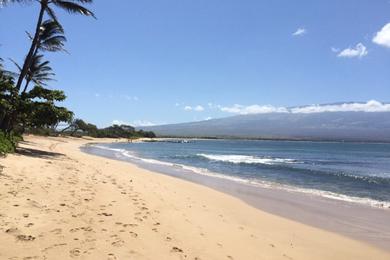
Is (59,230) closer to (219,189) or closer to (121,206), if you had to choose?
(121,206)

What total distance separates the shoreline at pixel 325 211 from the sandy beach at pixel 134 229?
59cm

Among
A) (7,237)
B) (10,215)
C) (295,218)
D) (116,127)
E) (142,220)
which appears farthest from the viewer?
Result: (116,127)

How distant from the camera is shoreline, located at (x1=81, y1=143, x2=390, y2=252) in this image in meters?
8.72

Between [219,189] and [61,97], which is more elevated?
[61,97]

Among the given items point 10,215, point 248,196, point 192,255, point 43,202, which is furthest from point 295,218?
point 10,215

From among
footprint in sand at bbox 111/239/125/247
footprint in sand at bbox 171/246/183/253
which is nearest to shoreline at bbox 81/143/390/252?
footprint in sand at bbox 171/246/183/253

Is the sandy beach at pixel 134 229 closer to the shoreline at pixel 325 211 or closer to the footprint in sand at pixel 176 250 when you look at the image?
the footprint in sand at pixel 176 250

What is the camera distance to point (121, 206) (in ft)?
26.9

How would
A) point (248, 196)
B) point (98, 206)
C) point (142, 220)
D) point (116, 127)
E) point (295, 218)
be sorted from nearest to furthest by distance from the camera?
1. point (142, 220)
2. point (98, 206)
3. point (295, 218)
4. point (248, 196)
5. point (116, 127)

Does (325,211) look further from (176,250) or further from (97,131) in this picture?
(97,131)

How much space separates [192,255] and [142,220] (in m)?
1.84

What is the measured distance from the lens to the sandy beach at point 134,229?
17.7 feet

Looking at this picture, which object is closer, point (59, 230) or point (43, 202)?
point (59, 230)

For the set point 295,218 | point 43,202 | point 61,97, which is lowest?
point 295,218
